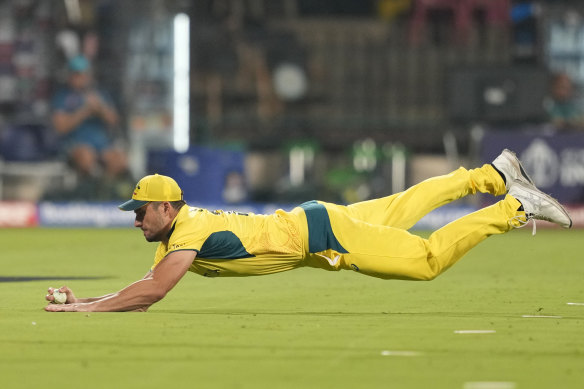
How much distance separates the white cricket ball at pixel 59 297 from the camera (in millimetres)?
10078

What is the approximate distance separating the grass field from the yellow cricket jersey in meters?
0.45

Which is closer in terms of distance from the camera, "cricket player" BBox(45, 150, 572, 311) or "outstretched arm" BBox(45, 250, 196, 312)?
"outstretched arm" BBox(45, 250, 196, 312)

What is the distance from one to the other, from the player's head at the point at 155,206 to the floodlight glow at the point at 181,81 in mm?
24414

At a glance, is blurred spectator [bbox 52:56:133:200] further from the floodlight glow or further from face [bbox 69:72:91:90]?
the floodlight glow

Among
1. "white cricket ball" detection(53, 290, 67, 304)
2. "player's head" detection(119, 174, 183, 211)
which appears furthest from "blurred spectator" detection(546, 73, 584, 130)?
"player's head" detection(119, 174, 183, 211)

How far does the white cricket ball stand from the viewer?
10.1m

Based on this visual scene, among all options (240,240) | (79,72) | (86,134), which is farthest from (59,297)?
(79,72)

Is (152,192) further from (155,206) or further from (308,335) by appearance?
(308,335)

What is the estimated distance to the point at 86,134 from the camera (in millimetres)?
30516

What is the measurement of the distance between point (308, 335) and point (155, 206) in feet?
5.62

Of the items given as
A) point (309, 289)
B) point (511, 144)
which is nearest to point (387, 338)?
point (309, 289)

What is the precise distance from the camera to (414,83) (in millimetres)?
36906

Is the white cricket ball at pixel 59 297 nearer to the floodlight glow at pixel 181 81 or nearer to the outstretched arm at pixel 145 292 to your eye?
the outstretched arm at pixel 145 292

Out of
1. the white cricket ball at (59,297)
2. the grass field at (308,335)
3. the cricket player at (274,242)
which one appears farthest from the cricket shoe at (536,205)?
the white cricket ball at (59,297)
